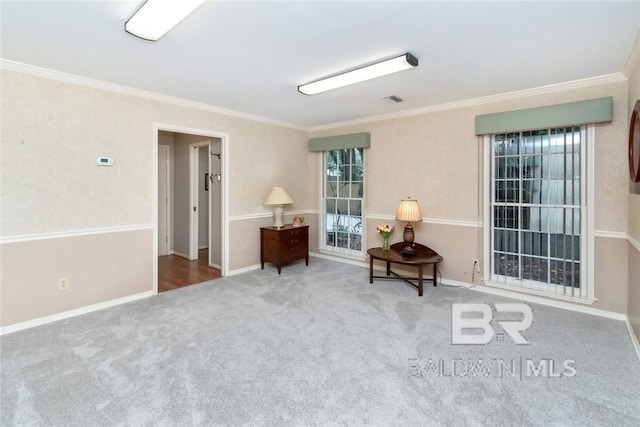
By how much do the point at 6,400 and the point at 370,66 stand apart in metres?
→ 3.47

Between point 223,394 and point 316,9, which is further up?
point 316,9

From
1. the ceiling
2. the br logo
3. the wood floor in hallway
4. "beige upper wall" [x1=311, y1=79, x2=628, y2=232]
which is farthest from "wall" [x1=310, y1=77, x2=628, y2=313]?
the wood floor in hallway

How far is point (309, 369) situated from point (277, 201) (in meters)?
2.88

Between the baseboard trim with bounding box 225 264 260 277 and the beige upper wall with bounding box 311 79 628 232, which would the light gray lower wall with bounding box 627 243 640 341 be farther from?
the baseboard trim with bounding box 225 264 260 277

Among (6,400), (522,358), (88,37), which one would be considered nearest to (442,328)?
(522,358)

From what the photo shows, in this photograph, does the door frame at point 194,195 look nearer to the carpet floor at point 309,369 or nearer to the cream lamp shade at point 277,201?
the cream lamp shade at point 277,201

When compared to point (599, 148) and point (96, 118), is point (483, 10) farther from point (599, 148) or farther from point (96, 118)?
point (96, 118)

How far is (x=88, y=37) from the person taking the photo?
2.23m

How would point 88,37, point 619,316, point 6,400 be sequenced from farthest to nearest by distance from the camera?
1. point 619,316
2. point 88,37
3. point 6,400

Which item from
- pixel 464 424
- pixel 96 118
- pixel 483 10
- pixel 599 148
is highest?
pixel 483 10

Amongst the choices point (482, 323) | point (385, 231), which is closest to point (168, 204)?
point (385, 231)

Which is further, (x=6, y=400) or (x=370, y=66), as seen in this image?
(x=370, y=66)

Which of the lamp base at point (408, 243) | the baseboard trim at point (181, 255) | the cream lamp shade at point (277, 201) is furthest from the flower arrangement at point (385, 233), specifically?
the baseboard trim at point (181, 255)

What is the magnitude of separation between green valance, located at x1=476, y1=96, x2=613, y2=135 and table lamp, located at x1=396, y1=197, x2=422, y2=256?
46.3 inches
